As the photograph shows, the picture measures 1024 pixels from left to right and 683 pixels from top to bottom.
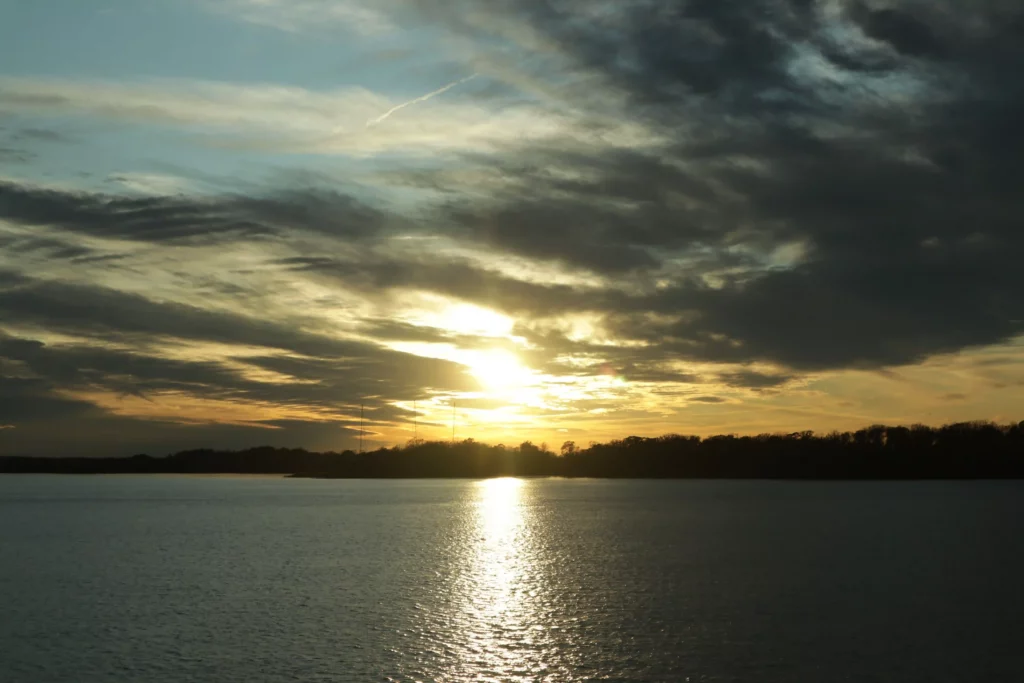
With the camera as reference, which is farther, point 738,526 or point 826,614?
point 738,526

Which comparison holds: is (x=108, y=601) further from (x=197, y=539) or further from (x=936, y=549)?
(x=936, y=549)

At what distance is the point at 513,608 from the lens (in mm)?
61594

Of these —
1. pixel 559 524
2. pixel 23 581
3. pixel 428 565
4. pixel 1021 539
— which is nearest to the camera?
pixel 23 581

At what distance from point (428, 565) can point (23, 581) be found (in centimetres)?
3670

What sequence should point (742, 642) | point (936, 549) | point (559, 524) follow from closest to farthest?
point (742, 642)
point (936, 549)
point (559, 524)

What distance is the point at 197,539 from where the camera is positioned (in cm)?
11950

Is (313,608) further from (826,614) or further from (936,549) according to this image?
(936,549)

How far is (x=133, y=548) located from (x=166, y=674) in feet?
234

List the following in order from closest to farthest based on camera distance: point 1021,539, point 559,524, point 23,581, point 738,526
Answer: point 23,581, point 1021,539, point 738,526, point 559,524

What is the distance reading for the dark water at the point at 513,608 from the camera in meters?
42.8

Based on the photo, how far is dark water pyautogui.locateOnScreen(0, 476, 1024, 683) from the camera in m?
42.8

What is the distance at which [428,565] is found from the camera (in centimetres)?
8994

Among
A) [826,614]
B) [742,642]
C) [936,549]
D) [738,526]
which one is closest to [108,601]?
[742,642]

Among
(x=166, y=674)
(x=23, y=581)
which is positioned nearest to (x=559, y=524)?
(x=23, y=581)
